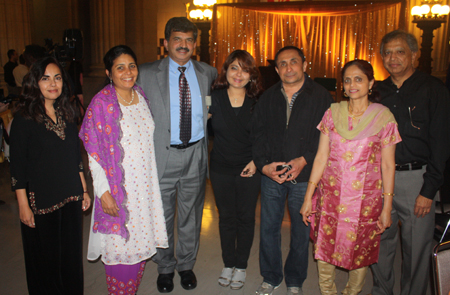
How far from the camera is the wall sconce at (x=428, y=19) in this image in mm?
7668

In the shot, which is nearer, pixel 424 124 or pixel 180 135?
pixel 424 124

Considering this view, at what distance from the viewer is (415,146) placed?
2088 millimetres

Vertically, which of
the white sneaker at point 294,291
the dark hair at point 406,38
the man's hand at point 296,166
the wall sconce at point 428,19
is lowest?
the white sneaker at point 294,291

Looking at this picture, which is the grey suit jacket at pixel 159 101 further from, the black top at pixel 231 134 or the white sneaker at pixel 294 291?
the white sneaker at pixel 294 291

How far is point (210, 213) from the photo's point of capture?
156 inches

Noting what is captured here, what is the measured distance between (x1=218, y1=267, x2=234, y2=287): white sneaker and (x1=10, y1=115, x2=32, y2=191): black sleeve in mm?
1565

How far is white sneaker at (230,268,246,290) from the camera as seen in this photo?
8.36 feet

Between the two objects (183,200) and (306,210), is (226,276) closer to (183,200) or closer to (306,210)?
(183,200)

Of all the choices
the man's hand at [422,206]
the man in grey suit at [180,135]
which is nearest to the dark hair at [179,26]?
the man in grey suit at [180,135]

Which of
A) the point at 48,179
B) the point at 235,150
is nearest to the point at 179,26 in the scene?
the point at 235,150

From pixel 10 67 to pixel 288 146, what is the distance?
7005 mm

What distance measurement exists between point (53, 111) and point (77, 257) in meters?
0.90

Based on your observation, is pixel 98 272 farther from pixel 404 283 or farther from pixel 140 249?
pixel 404 283

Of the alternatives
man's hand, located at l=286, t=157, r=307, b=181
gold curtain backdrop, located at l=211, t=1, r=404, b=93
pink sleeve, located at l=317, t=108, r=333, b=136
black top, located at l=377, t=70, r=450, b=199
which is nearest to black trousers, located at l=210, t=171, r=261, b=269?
man's hand, located at l=286, t=157, r=307, b=181
